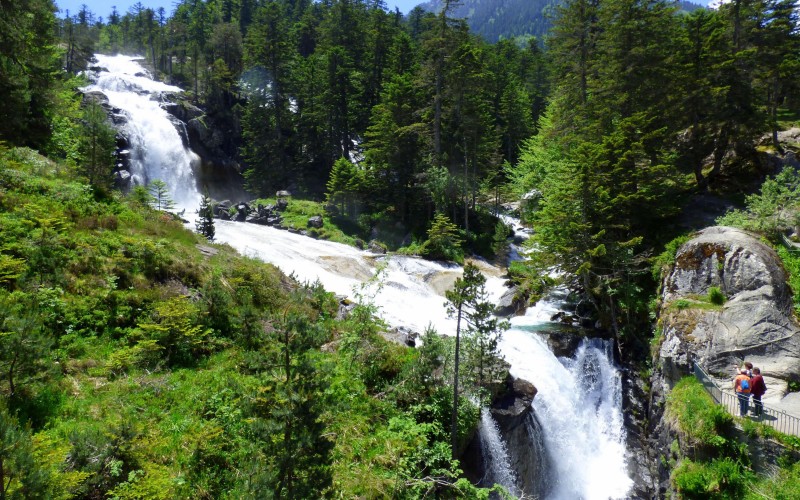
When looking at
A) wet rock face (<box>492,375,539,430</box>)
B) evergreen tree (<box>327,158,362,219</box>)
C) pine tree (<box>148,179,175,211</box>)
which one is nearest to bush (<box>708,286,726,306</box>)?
wet rock face (<box>492,375,539,430</box>)

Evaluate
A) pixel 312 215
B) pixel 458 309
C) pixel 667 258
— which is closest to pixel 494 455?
pixel 458 309

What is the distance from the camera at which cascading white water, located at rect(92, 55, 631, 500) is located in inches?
597

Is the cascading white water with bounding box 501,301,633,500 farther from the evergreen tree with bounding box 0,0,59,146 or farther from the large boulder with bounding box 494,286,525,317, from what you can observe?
the evergreen tree with bounding box 0,0,59,146

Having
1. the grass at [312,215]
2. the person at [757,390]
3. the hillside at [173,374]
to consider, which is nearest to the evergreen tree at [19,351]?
the hillside at [173,374]

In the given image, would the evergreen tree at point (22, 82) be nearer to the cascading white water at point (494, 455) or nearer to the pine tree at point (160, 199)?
the pine tree at point (160, 199)

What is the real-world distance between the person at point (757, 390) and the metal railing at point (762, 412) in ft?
0.28

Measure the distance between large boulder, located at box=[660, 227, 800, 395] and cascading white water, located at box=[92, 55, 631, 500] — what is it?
315 cm

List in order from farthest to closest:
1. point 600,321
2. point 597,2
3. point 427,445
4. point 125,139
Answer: point 125,139 → point 597,2 → point 600,321 → point 427,445

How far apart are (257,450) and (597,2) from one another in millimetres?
36540

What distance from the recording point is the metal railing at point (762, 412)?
434 inches

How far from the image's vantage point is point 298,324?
227 inches

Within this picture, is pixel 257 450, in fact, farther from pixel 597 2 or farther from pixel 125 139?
pixel 125 139

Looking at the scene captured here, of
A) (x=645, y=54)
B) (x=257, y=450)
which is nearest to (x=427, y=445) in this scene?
(x=257, y=450)

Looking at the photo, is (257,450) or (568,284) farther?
(568,284)
